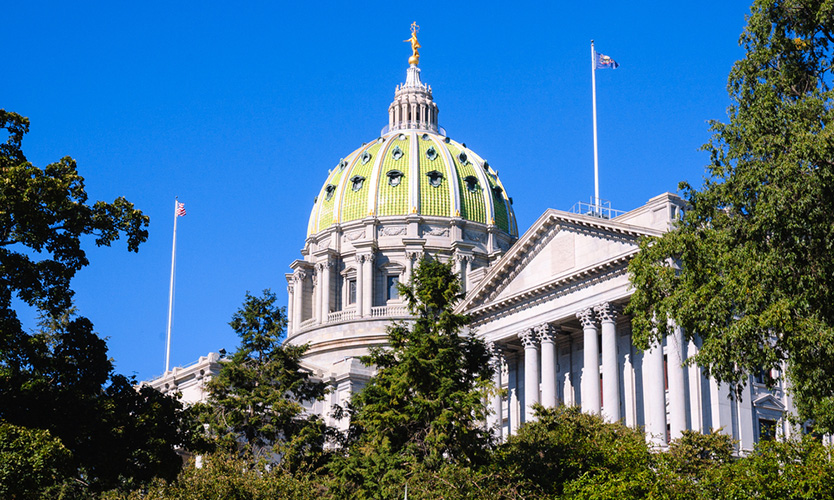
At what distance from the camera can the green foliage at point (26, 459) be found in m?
34.3

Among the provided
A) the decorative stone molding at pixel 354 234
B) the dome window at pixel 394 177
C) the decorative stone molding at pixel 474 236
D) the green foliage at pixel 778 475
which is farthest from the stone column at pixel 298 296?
the green foliage at pixel 778 475

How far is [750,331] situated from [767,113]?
20.2 ft

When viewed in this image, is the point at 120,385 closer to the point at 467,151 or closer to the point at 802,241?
the point at 802,241

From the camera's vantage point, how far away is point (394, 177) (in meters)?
121

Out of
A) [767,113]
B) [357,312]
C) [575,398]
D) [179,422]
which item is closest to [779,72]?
[767,113]

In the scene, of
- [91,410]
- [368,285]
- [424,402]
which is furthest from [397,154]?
[91,410]

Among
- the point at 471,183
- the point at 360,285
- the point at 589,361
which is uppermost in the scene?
the point at 471,183

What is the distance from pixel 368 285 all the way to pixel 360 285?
0.88 meters

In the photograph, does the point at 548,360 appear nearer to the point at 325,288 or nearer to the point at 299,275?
the point at 325,288

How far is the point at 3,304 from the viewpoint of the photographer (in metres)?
37.1

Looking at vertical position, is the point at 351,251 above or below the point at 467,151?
below

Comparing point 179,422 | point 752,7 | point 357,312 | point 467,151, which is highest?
point 467,151

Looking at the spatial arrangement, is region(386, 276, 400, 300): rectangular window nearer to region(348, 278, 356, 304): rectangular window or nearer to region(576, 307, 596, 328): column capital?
region(348, 278, 356, 304): rectangular window

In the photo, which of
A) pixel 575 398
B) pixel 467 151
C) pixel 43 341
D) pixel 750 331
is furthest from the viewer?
pixel 467 151
